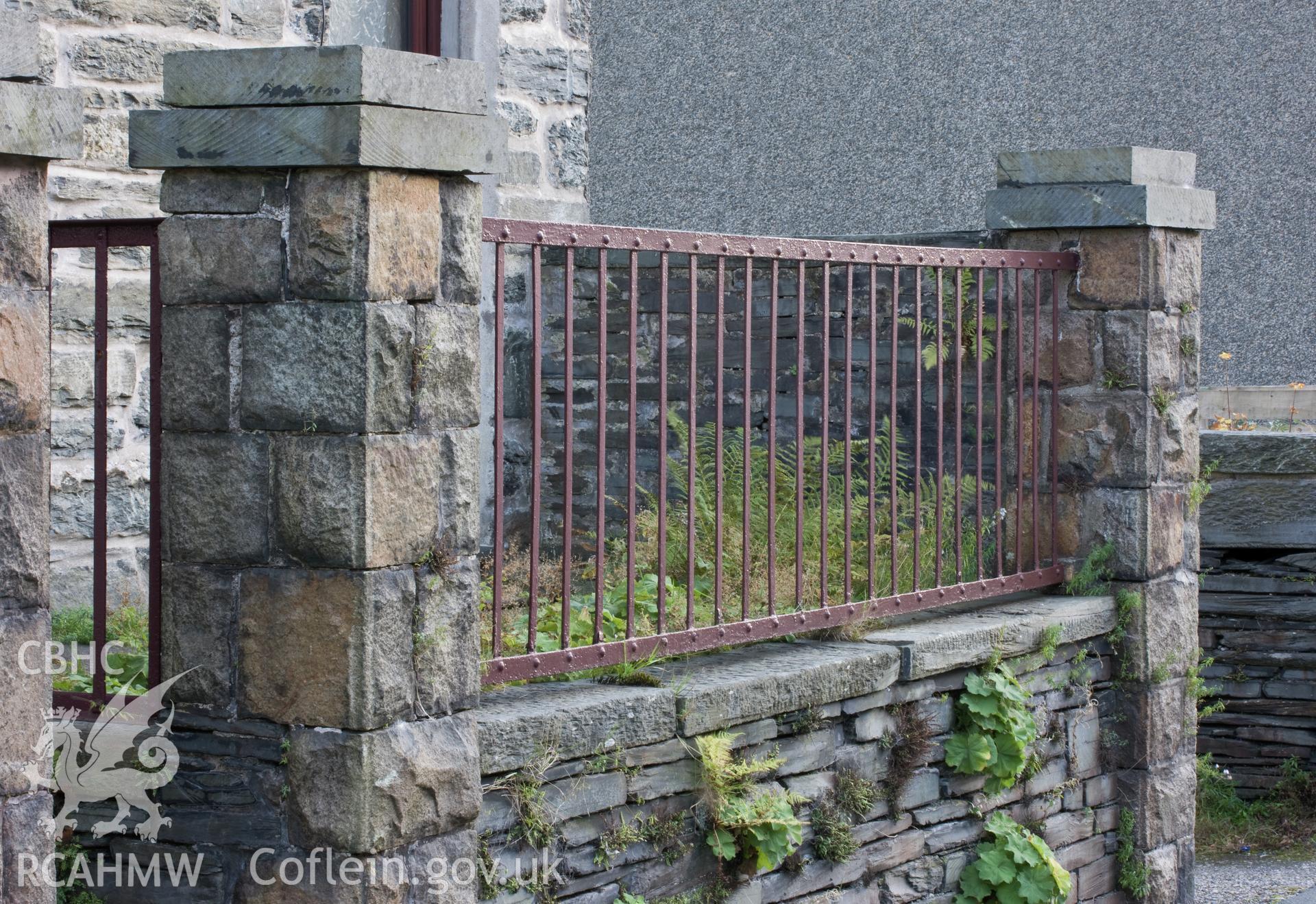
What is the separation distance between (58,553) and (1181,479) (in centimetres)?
346

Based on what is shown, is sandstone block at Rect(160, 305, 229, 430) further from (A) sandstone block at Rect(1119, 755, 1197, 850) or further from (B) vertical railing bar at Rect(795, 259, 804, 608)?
(A) sandstone block at Rect(1119, 755, 1197, 850)

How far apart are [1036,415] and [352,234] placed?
276 cm

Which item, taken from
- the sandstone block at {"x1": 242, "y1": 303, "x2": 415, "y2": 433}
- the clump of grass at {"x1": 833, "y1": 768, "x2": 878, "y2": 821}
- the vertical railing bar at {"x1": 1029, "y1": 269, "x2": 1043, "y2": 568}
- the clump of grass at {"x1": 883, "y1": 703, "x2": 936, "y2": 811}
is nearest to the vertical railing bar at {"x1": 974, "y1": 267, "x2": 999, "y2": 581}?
the vertical railing bar at {"x1": 1029, "y1": 269, "x2": 1043, "y2": 568}

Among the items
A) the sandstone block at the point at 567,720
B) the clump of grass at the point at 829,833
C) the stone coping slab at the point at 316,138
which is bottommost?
the clump of grass at the point at 829,833

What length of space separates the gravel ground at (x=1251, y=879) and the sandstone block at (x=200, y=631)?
370cm

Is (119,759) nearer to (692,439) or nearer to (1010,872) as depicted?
(692,439)

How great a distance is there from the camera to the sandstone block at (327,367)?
2732 mm

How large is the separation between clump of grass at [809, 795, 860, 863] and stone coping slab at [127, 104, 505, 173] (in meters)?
1.80

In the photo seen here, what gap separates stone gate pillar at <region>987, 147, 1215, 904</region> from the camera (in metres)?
4.86

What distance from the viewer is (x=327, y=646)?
2.77m

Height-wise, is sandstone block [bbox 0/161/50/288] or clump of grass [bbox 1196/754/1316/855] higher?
sandstone block [bbox 0/161/50/288]

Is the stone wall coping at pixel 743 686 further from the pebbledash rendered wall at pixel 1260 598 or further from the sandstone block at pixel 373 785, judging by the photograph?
the pebbledash rendered wall at pixel 1260 598

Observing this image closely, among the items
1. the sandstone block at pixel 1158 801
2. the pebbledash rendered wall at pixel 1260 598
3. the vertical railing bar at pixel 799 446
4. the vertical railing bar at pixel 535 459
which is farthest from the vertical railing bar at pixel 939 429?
the pebbledash rendered wall at pixel 1260 598

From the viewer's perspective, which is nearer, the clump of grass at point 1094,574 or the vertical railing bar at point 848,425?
the vertical railing bar at point 848,425
